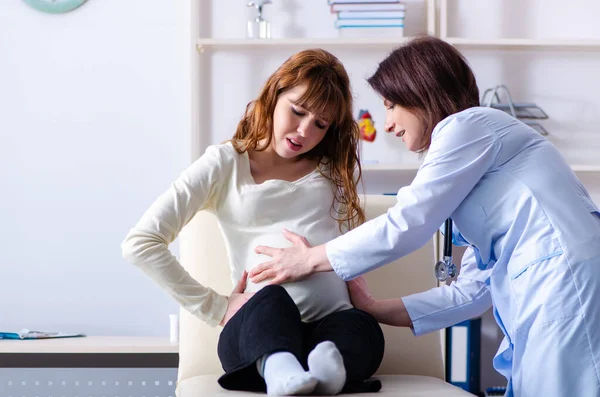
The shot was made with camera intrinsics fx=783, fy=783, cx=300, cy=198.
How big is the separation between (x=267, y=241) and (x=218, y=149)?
25 cm

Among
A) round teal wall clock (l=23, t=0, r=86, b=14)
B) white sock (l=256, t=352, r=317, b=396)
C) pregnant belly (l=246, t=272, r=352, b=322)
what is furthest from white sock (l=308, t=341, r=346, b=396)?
round teal wall clock (l=23, t=0, r=86, b=14)

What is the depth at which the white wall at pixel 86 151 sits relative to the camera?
3061 mm

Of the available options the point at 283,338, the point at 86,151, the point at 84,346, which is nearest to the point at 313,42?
the point at 86,151

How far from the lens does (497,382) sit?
3.10m

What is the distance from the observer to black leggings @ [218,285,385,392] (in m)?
1.42

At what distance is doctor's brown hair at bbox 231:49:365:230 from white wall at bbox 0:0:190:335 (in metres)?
1.17

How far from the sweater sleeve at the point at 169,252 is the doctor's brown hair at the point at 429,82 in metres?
0.50

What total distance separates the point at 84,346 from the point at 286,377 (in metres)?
1.37

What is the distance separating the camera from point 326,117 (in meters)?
1.87

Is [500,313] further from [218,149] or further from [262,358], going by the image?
[218,149]

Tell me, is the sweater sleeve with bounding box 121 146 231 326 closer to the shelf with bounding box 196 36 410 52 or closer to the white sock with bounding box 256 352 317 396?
the white sock with bounding box 256 352 317 396

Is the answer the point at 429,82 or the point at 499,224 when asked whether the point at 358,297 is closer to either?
the point at 499,224

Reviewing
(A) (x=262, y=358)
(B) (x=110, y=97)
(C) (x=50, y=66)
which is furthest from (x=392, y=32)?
(A) (x=262, y=358)

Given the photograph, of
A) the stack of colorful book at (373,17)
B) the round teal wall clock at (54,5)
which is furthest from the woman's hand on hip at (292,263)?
the round teal wall clock at (54,5)
